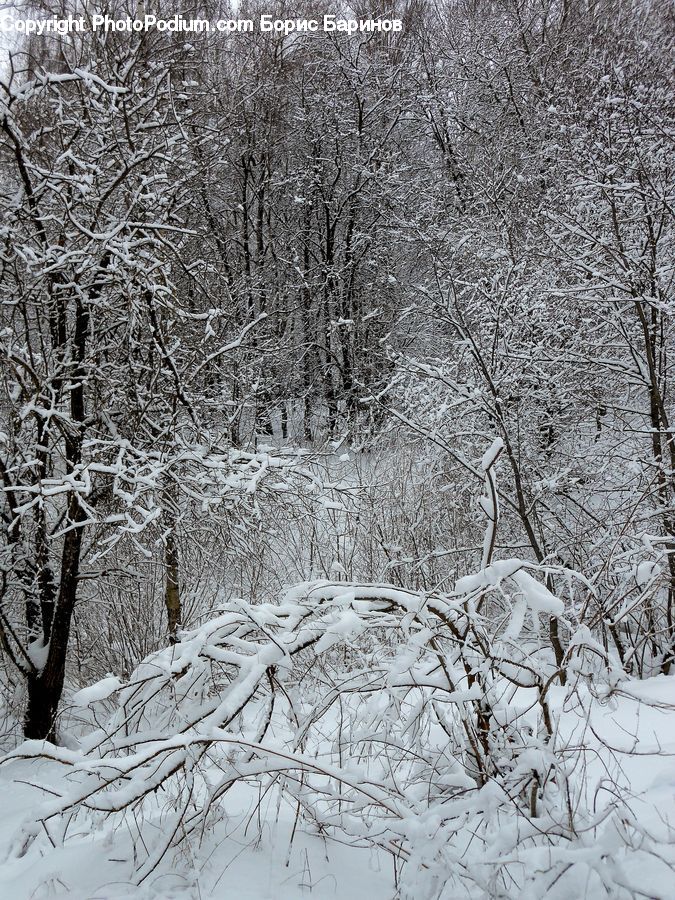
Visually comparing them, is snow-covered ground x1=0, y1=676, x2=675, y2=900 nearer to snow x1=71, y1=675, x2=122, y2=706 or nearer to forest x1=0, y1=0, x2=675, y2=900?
forest x1=0, y1=0, x2=675, y2=900

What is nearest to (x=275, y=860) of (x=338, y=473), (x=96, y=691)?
(x=96, y=691)

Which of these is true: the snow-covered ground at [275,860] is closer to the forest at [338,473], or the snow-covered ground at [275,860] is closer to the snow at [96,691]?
the forest at [338,473]

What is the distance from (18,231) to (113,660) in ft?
14.8

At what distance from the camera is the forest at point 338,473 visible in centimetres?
207

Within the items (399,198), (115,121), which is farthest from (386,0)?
(115,121)

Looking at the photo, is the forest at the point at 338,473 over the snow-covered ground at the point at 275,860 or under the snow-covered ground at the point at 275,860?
over

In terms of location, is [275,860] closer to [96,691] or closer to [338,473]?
[96,691]

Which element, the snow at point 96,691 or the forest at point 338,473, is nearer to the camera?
the snow at point 96,691

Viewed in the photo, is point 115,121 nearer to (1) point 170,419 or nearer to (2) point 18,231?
(2) point 18,231

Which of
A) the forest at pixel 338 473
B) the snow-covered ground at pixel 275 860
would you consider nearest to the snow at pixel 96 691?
the forest at pixel 338 473

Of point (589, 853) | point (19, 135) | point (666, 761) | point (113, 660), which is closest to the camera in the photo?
point (589, 853)

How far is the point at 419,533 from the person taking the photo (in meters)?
7.91

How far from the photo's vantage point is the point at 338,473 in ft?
32.4

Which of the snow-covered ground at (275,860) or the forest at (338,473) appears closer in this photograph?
the snow-covered ground at (275,860)
